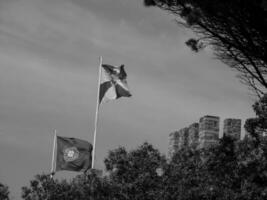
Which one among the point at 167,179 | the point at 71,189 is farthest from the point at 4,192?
the point at 167,179

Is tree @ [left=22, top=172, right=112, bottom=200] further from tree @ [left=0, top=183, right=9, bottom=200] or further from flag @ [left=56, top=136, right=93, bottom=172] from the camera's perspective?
tree @ [left=0, top=183, right=9, bottom=200]

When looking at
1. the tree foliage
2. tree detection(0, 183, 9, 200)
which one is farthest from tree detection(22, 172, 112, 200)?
tree detection(0, 183, 9, 200)

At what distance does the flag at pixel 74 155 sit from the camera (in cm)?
3562

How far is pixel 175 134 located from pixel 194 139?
3877 mm

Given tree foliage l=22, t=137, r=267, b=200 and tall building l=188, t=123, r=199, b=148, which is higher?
tall building l=188, t=123, r=199, b=148

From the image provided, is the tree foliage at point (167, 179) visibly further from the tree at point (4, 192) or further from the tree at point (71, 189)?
the tree at point (4, 192)

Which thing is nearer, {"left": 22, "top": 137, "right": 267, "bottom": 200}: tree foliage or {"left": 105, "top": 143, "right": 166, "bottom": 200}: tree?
{"left": 22, "top": 137, "right": 267, "bottom": 200}: tree foliage

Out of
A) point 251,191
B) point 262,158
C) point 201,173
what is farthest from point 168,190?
point 262,158

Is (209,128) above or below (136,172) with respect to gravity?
above

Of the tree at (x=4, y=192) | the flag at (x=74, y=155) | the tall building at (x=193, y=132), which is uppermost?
the tall building at (x=193, y=132)

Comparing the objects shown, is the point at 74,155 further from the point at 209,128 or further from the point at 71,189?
the point at 209,128

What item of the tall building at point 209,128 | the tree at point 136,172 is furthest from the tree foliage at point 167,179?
the tall building at point 209,128

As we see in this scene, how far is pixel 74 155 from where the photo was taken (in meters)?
35.8

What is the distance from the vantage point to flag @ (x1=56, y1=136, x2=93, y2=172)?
117 ft
